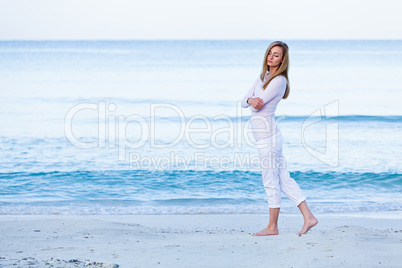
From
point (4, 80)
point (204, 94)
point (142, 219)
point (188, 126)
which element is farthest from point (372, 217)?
point (4, 80)

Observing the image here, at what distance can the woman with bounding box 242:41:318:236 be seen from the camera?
4.83 m

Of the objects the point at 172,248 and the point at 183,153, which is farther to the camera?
the point at 183,153

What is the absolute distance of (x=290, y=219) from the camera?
6699 millimetres

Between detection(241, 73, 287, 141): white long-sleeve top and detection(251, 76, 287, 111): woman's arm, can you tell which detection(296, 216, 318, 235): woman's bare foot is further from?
detection(251, 76, 287, 111): woman's arm

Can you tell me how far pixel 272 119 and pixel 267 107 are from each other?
0.12 meters

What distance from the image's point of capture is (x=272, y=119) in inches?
193

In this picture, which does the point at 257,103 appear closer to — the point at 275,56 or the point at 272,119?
the point at 272,119
